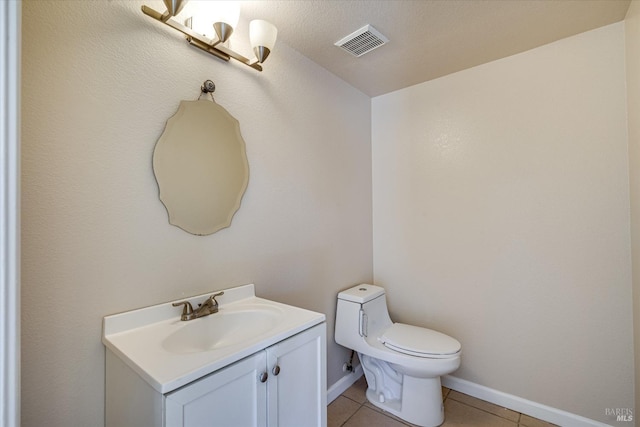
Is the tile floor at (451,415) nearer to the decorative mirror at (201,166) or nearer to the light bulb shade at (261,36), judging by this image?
the decorative mirror at (201,166)

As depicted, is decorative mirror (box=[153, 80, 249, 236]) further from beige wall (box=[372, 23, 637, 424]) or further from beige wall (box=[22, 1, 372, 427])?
beige wall (box=[372, 23, 637, 424])

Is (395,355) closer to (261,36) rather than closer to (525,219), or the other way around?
(525,219)

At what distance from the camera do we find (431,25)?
1.55 m

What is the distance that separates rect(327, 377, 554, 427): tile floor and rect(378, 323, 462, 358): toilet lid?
447mm

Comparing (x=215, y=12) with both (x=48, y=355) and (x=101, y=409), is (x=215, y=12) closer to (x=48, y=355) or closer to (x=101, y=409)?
(x=48, y=355)

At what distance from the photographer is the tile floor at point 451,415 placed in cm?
172

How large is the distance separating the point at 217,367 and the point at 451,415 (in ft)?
5.53

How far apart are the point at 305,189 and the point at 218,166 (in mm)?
605

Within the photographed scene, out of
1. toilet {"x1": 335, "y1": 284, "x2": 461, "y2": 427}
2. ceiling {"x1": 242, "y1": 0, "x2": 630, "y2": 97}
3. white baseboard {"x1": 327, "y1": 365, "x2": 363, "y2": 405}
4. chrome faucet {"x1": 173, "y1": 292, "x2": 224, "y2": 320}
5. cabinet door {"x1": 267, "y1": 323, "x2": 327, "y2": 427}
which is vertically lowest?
white baseboard {"x1": 327, "y1": 365, "x2": 363, "y2": 405}

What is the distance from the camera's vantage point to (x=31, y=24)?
2.90ft

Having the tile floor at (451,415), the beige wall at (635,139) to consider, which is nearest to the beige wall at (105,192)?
the tile floor at (451,415)

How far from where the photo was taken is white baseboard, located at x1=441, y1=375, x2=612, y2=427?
5.42 ft

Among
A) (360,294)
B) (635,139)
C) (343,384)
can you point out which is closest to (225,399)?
(360,294)

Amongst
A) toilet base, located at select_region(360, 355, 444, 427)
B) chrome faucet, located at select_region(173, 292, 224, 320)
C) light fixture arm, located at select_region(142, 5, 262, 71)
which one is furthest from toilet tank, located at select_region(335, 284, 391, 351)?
light fixture arm, located at select_region(142, 5, 262, 71)
